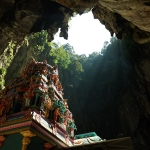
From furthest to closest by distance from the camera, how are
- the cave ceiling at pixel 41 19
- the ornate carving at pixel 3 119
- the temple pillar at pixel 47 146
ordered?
1. the cave ceiling at pixel 41 19
2. the ornate carving at pixel 3 119
3. the temple pillar at pixel 47 146

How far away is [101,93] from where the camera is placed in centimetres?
2911

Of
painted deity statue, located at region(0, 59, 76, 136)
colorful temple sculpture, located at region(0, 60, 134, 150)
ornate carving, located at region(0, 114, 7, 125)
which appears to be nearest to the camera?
colorful temple sculpture, located at region(0, 60, 134, 150)

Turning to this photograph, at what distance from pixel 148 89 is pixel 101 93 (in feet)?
42.6

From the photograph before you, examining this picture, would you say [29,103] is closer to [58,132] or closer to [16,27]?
[58,132]

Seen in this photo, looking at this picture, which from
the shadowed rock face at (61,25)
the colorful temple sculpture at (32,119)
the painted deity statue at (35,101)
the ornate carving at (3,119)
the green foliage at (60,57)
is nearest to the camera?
the colorful temple sculpture at (32,119)

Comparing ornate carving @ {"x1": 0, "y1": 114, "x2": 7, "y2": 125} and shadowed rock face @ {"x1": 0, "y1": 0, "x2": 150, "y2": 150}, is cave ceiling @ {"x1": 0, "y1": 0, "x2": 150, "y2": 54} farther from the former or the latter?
ornate carving @ {"x1": 0, "y1": 114, "x2": 7, "y2": 125}

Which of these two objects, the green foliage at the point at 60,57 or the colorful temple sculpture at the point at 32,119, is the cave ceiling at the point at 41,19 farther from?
the green foliage at the point at 60,57

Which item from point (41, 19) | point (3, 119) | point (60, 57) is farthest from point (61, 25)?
point (60, 57)

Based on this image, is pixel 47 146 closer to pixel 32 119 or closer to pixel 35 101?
pixel 32 119

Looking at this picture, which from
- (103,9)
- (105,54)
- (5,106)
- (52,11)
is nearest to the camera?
(5,106)

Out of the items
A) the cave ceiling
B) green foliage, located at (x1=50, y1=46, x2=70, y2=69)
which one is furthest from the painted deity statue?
green foliage, located at (x1=50, y1=46, x2=70, y2=69)

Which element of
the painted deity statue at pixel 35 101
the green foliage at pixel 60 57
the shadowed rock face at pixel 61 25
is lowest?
the painted deity statue at pixel 35 101

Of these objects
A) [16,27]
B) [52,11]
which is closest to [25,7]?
[16,27]

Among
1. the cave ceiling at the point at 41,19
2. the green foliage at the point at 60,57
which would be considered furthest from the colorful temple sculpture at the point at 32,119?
the green foliage at the point at 60,57
